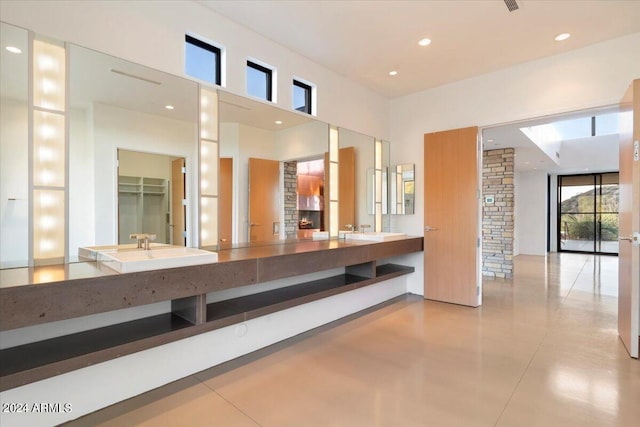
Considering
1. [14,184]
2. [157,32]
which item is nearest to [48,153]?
[14,184]

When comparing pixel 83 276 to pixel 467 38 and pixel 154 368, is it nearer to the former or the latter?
pixel 154 368

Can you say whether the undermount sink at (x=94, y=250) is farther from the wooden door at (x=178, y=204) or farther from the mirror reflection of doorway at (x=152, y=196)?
the wooden door at (x=178, y=204)

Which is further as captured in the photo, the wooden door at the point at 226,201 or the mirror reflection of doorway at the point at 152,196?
the wooden door at the point at 226,201

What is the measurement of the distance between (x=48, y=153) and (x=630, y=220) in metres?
4.46

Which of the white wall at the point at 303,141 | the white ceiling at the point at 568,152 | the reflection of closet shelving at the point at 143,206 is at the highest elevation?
the white ceiling at the point at 568,152

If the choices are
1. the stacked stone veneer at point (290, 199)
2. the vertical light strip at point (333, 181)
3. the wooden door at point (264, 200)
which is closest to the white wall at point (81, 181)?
the wooden door at point (264, 200)

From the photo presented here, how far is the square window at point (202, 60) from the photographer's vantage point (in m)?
2.71

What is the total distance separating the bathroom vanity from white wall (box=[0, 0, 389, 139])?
152 cm

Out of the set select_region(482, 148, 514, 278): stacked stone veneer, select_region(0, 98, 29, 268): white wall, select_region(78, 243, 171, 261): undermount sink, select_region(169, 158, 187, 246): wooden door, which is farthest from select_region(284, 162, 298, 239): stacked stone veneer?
select_region(482, 148, 514, 278): stacked stone veneer

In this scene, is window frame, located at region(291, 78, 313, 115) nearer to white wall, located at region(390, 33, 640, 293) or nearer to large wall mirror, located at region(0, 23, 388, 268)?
large wall mirror, located at region(0, 23, 388, 268)

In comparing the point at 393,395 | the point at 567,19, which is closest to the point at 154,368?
the point at 393,395

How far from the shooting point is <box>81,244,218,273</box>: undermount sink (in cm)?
185

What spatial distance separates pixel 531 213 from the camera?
9719mm

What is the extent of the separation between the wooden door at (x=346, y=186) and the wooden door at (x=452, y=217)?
1.06 meters
